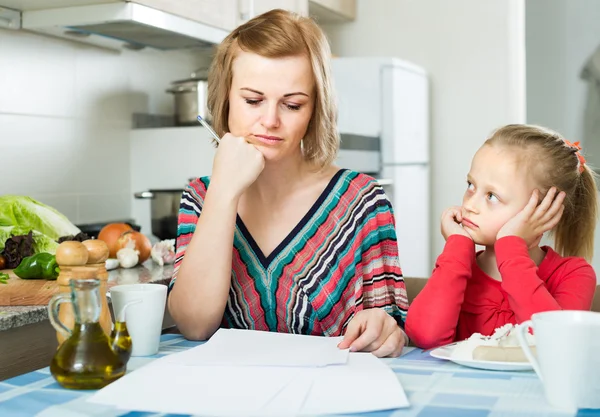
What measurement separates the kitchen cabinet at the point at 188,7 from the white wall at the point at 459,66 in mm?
1311

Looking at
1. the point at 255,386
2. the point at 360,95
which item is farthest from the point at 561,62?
the point at 255,386

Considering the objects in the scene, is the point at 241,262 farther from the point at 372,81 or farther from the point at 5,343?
the point at 372,81

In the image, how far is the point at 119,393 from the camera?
2.56ft

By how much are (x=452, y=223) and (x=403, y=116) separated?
215 centimetres

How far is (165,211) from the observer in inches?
98.8

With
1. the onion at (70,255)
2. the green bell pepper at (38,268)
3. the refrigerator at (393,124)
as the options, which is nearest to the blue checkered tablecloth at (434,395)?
the onion at (70,255)

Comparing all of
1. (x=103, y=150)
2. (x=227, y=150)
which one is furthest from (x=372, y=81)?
(x=227, y=150)

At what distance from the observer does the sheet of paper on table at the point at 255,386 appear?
29.3 inches

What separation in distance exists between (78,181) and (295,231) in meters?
1.44

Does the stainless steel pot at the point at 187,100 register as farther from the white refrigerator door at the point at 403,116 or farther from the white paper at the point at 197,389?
the white paper at the point at 197,389

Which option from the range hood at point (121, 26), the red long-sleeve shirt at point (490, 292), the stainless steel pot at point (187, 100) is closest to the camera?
the red long-sleeve shirt at point (490, 292)

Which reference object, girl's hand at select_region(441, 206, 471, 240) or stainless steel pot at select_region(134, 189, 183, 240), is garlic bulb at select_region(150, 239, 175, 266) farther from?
girl's hand at select_region(441, 206, 471, 240)

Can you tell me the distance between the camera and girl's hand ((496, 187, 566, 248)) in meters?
1.19

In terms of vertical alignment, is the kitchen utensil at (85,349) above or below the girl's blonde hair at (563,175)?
below
